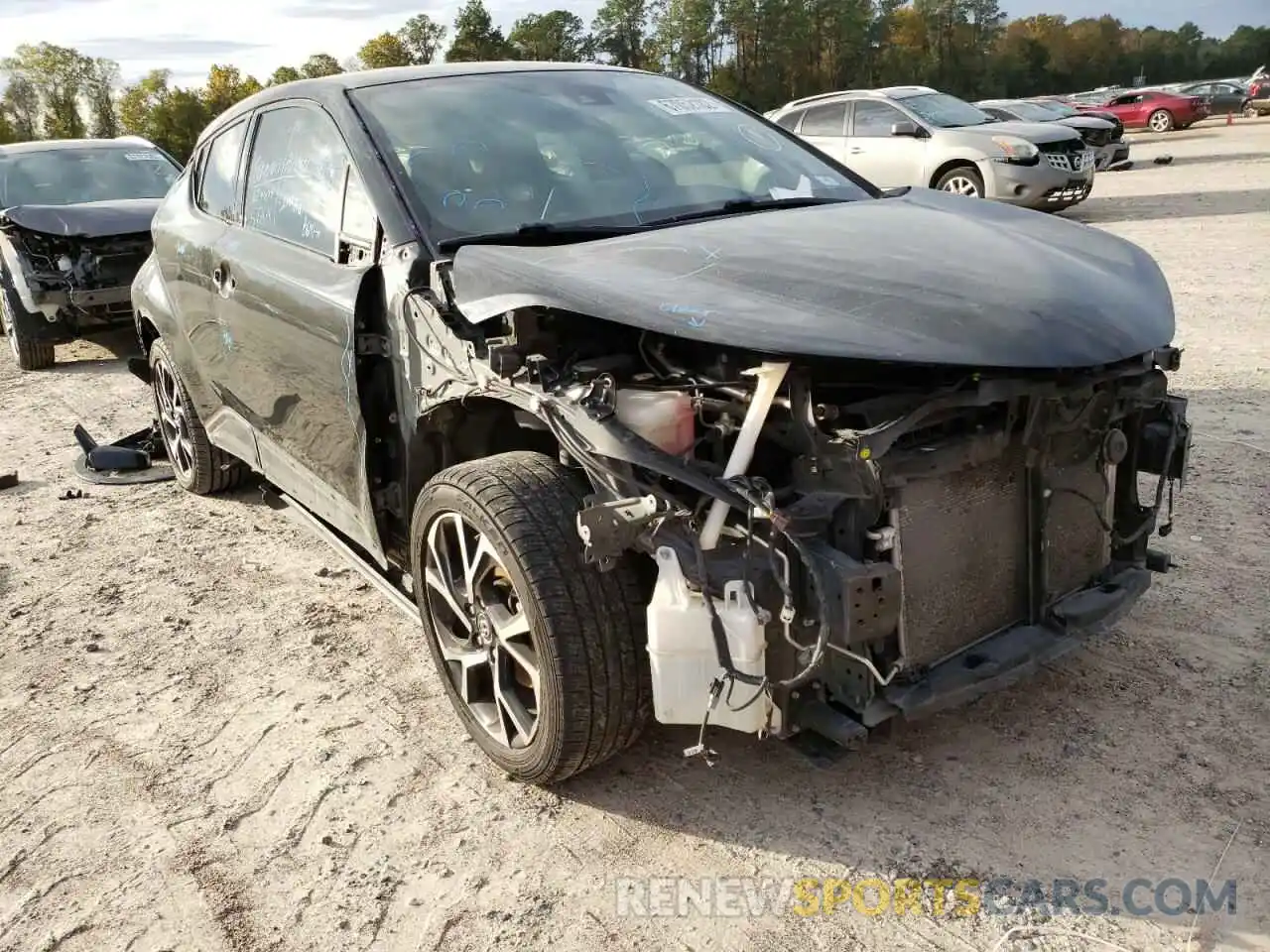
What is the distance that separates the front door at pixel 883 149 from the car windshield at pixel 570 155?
9.68m

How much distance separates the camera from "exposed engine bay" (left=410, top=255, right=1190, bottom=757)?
7.50ft

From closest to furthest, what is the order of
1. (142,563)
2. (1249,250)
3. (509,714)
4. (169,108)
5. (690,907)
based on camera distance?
(690,907) → (509,714) → (142,563) → (1249,250) → (169,108)

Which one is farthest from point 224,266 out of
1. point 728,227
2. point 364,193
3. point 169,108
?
point 169,108

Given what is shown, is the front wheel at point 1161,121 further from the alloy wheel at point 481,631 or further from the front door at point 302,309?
the alloy wheel at point 481,631

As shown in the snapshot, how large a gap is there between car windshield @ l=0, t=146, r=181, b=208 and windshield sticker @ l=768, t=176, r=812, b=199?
763 centimetres

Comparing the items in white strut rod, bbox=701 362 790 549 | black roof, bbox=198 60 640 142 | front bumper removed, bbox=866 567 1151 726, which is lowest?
front bumper removed, bbox=866 567 1151 726

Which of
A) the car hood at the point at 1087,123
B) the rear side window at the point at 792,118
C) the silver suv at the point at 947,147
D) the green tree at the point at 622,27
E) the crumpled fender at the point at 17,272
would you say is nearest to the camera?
the crumpled fender at the point at 17,272

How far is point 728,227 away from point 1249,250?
339 inches

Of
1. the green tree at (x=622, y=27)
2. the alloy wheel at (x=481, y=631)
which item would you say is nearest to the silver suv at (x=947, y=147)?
the alloy wheel at (x=481, y=631)

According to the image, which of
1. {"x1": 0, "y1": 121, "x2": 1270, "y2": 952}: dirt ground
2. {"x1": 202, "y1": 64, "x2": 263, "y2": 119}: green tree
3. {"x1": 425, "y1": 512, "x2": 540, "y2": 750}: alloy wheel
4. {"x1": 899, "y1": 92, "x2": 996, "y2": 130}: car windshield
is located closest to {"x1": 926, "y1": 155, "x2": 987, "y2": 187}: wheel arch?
{"x1": 899, "y1": 92, "x2": 996, "y2": 130}: car windshield

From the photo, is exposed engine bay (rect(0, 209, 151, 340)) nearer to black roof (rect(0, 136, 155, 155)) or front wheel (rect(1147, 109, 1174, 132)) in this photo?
black roof (rect(0, 136, 155, 155))

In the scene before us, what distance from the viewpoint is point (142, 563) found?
15.1ft

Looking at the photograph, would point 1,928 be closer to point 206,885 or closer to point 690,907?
point 206,885

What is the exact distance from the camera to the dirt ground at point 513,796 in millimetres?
2375
